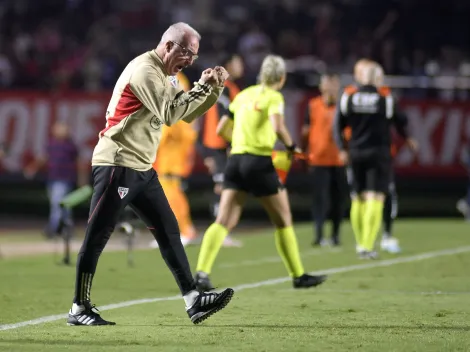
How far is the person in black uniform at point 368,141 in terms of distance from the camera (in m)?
14.8

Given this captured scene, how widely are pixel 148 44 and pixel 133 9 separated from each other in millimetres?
1420

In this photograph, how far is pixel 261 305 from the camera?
10219mm

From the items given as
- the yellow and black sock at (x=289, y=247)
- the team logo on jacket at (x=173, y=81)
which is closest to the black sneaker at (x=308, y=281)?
the yellow and black sock at (x=289, y=247)

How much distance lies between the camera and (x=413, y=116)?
25719mm

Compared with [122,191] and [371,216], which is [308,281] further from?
[371,216]

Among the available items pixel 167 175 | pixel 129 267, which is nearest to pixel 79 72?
pixel 167 175

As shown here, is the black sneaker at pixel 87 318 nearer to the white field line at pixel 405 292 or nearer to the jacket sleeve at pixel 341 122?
the white field line at pixel 405 292

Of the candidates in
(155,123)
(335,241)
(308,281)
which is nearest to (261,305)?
(308,281)

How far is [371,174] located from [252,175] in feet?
12.6

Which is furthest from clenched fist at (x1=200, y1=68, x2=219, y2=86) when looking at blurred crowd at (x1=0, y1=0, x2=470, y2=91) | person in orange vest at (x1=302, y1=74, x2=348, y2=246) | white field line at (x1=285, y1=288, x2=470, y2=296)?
blurred crowd at (x1=0, y1=0, x2=470, y2=91)

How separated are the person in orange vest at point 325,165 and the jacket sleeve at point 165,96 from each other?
880 centimetres

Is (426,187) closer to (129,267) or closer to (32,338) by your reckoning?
(129,267)

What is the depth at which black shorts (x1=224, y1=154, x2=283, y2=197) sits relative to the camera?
36.7ft

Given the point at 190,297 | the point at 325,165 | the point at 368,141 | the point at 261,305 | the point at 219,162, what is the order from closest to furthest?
the point at 190,297 → the point at 261,305 → the point at 368,141 → the point at 219,162 → the point at 325,165
